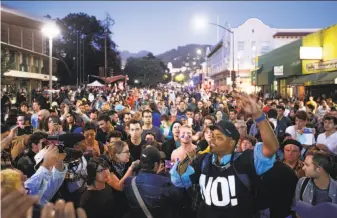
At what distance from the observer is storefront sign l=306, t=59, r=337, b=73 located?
21.0 m

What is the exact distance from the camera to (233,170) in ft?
11.6

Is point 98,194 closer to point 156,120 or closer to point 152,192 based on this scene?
point 152,192

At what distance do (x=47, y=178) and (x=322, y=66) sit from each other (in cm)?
2140

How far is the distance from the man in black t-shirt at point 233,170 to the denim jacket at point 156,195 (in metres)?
0.41

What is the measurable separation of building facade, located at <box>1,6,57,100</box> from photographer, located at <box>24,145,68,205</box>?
3084cm

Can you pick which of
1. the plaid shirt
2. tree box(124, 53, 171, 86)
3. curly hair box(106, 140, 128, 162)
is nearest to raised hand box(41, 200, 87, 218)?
curly hair box(106, 140, 128, 162)

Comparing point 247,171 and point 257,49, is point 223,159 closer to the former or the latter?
point 247,171

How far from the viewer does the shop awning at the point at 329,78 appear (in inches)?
758

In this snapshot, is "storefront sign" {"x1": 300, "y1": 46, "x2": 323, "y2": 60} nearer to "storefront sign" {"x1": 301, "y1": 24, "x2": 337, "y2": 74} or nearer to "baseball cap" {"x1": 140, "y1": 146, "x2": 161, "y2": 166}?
"storefront sign" {"x1": 301, "y1": 24, "x2": 337, "y2": 74}

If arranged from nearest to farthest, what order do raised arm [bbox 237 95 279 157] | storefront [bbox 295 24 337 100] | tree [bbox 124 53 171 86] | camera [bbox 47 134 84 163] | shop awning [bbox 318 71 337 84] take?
raised arm [bbox 237 95 279 157], camera [bbox 47 134 84 163], shop awning [bbox 318 71 337 84], storefront [bbox 295 24 337 100], tree [bbox 124 53 171 86]

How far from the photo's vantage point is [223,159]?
362 centimetres

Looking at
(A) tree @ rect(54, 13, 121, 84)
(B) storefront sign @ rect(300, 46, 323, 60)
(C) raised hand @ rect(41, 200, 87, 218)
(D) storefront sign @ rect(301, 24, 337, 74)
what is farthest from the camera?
(A) tree @ rect(54, 13, 121, 84)

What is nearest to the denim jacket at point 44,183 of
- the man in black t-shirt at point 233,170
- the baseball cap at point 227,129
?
the man in black t-shirt at point 233,170

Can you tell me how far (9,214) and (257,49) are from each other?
5385cm
